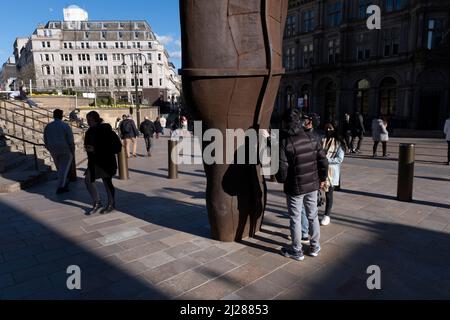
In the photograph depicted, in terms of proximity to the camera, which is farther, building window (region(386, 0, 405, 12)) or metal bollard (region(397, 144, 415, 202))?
building window (region(386, 0, 405, 12))

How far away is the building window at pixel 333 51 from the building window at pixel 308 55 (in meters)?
2.18

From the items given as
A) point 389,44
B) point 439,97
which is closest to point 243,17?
point 439,97

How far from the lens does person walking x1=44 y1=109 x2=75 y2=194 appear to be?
278 inches

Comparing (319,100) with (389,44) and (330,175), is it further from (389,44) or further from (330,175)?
(330,175)

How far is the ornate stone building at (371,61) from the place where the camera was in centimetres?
2505

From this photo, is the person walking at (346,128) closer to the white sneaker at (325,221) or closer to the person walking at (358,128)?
the person walking at (358,128)

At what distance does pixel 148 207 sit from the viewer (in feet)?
20.2

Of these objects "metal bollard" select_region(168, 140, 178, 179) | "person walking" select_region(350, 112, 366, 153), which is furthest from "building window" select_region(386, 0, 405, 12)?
"metal bollard" select_region(168, 140, 178, 179)

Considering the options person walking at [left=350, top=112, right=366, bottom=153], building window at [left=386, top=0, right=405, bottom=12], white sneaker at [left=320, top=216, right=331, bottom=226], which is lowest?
white sneaker at [left=320, top=216, right=331, bottom=226]

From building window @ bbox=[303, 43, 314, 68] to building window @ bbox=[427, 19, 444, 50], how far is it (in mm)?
11575

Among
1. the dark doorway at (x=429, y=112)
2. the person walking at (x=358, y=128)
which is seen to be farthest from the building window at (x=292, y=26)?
the person walking at (x=358, y=128)

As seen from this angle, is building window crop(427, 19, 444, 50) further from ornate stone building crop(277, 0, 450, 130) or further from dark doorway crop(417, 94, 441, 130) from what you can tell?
dark doorway crop(417, 94, 441, 130)

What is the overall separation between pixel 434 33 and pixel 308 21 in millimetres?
13346
